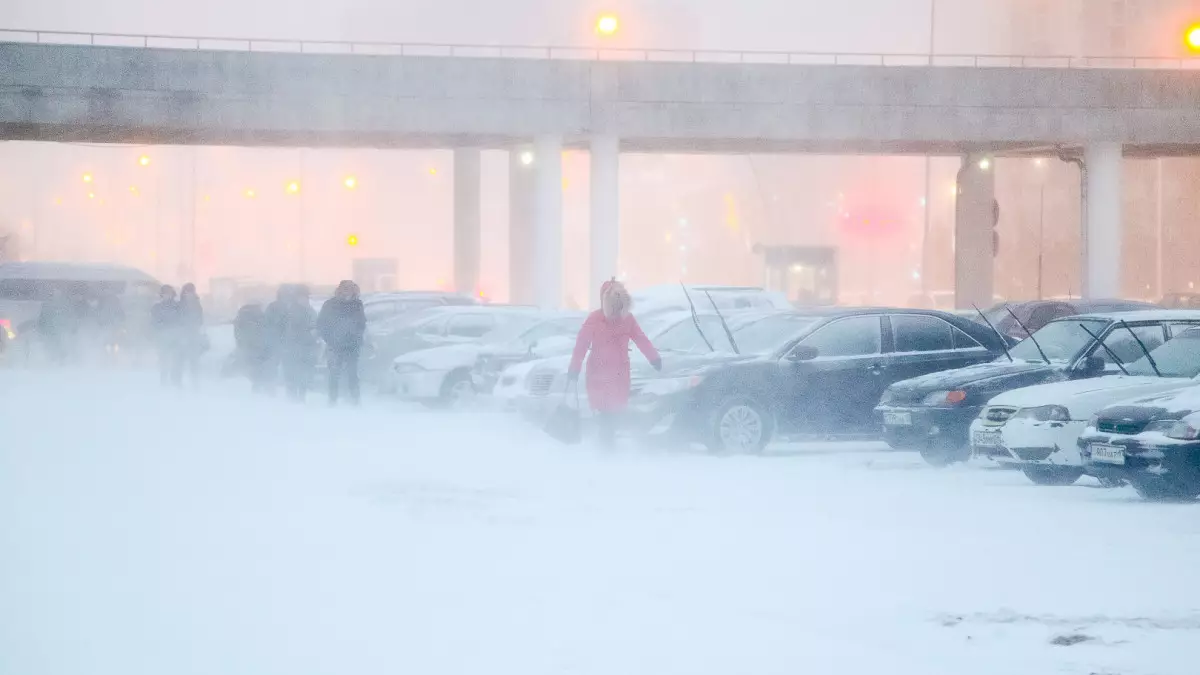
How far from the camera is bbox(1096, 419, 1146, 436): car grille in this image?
42.0 ft

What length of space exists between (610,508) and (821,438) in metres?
5.65

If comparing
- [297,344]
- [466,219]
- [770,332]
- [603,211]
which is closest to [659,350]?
[770,332]

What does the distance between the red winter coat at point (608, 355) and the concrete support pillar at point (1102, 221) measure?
93.1 ft

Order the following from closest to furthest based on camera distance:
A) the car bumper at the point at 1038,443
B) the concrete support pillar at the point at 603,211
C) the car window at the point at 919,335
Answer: the car bumper at the point at 1038,443 → the car window at the point at 919,335 → the concrete support pillar at the point at 603,211

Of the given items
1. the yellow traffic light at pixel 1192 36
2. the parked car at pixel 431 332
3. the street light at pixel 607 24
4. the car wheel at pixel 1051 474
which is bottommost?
the car wheel at pixel 1051 474

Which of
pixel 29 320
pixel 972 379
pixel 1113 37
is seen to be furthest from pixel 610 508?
pixel 1113 37

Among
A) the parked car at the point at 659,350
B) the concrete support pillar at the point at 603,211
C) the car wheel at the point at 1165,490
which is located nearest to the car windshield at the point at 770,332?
the parked car at the point at 659,350

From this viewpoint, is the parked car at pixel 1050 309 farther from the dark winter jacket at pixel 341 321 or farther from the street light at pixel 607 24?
the street light at pixel 607 24

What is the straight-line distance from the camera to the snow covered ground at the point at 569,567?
6.93m

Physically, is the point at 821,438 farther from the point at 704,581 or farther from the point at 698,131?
the point at 698,131

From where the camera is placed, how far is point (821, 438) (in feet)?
56.9

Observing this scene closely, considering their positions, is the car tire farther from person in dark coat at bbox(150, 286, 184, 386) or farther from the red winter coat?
person in dark coat at bbox(150, 286, 184, 386)

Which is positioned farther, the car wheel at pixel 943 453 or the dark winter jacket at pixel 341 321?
the dark winter jacket at pixel 341 321

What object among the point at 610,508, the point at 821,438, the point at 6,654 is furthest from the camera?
the point at 821,438
